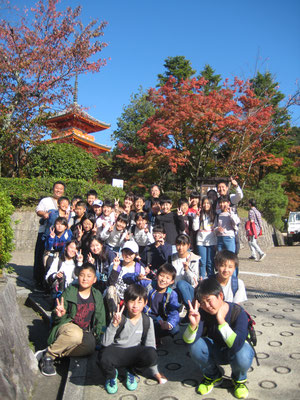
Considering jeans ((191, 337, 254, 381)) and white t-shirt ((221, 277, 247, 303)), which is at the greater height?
white t-shirt ((221, 277, 247, 303))

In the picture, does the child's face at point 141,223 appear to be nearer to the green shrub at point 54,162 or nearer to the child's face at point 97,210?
the child's face at point 97,210

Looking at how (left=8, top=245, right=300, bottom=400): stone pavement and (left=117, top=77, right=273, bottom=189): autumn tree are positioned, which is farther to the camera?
(left=117, top=77, right=273, bottom=189): autumn tree

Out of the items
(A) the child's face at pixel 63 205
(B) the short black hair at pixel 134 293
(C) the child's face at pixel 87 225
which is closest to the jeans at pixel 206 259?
(C) the child's face at pixel 87 225

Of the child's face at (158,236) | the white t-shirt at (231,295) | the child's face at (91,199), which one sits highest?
the child's face at (91,199)

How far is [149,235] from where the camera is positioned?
4.89 metres

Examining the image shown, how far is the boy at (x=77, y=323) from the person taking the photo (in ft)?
10.2

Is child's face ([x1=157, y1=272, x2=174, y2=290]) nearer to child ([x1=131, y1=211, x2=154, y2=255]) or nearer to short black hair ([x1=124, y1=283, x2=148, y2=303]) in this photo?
short black hair ([x1=124, y1=283, x2=148, y2=303])

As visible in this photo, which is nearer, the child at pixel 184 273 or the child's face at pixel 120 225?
the child at pixel 184 273

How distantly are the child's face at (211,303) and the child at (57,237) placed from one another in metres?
2.83

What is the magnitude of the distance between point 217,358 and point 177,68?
24.5 meters

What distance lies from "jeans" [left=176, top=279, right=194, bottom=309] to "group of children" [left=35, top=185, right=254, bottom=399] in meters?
0.01

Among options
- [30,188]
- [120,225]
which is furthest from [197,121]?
[120,225]

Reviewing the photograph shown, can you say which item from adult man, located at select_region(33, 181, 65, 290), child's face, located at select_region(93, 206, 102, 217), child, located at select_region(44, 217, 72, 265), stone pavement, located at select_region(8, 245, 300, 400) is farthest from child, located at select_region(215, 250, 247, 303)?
adult man, located at select_region(33, 181, 65, 290)

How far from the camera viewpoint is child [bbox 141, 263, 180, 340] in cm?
335
